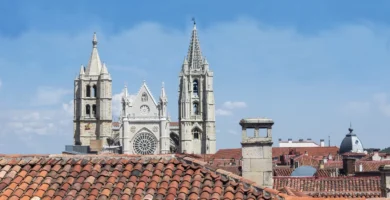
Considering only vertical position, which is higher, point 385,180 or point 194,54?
point 194,54

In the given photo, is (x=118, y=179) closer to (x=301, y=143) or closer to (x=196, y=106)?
Answer: (x=196, y=106)

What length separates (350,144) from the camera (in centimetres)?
9362

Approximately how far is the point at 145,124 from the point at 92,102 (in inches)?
428

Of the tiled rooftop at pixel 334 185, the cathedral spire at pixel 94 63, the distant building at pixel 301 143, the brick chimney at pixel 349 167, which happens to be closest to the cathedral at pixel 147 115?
the cathedral spire at pixel 94 63

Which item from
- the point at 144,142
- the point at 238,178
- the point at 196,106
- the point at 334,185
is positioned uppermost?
the point at 196,106

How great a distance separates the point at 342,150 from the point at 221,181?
283 ft

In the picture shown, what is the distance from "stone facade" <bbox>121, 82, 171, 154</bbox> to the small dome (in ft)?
94.6

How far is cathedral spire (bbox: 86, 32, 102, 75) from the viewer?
122188mm

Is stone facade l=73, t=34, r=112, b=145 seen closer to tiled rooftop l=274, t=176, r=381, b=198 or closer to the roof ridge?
tiled rooftop l=274, t=176, r=381, b=198

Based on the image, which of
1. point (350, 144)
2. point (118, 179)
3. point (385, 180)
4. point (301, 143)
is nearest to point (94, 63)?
point (301, 143)

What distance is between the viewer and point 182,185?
9.77 m

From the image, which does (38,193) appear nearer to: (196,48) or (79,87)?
(79,87)

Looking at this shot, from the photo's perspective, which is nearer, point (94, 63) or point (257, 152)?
point (257, 152)

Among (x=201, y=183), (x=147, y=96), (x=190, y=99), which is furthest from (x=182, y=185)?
(x=190, y=99)
